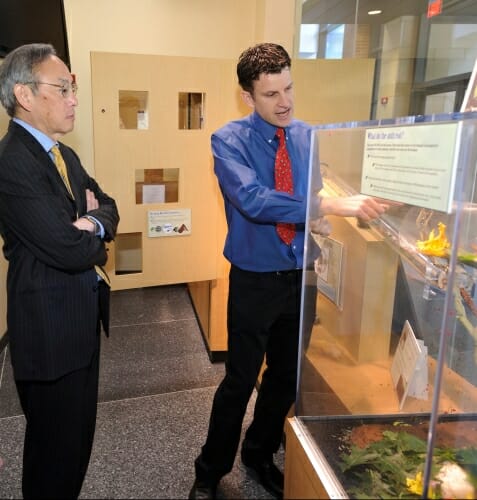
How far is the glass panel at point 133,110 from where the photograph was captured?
7.83 ft

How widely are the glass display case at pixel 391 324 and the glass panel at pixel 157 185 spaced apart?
1.38 meters

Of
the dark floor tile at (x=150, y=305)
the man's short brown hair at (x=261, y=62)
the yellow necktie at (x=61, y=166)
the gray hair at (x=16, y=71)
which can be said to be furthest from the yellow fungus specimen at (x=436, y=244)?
the dark floor tile at (x=150, y=305)

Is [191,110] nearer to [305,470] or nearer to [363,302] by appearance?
[363,302]

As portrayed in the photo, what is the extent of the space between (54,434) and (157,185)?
1413mm

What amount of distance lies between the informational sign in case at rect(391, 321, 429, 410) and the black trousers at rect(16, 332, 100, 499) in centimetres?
90

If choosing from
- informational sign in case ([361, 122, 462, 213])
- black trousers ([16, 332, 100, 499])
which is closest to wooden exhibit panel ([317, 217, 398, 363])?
informational sign in case ([361, 122, 462, 213])

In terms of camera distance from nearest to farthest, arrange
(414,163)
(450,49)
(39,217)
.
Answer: (414,163) → (39,217) → (450,49)

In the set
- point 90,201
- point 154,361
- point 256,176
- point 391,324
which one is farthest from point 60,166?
point 154,361

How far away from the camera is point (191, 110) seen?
2.49 metres

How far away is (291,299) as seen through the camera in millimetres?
1557

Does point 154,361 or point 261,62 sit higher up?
point 261,62

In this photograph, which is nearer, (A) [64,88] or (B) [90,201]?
(A) [64,88]

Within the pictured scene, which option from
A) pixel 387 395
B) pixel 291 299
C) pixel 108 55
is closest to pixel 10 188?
pixel 291 299

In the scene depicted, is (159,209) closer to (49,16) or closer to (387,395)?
(49,16)
